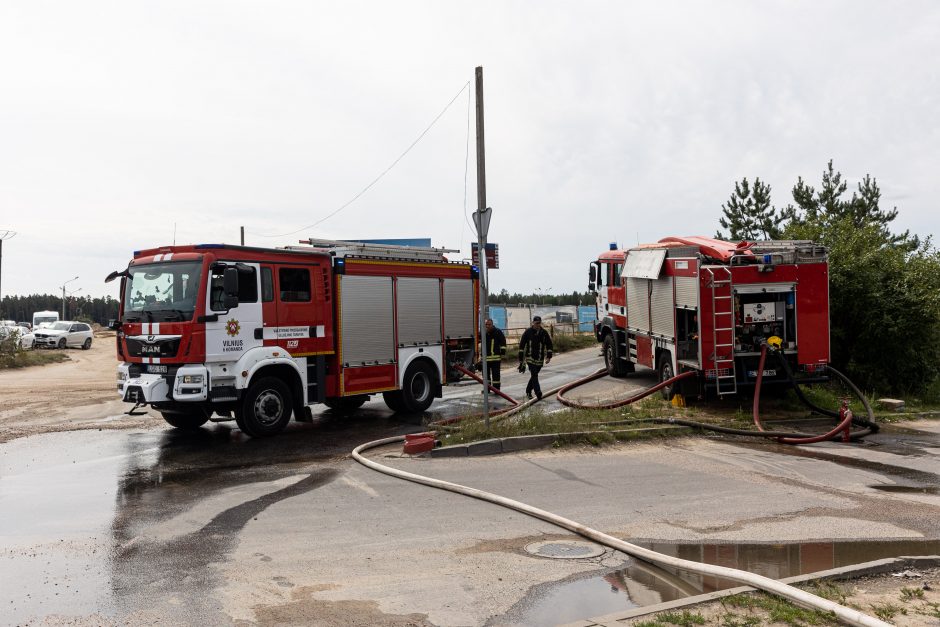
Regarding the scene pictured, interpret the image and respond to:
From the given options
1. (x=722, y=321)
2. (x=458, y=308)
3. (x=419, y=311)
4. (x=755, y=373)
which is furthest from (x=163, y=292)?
(x=755, y=373)

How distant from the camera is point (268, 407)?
12.4 meters

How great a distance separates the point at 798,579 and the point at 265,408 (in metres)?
9.00

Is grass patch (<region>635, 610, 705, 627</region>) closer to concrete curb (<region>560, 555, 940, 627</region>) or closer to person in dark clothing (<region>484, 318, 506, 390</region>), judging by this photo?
concrete curb (<region>560, 555, 940, 627</region>)

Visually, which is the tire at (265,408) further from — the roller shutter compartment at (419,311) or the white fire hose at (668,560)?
the white fire hose at (668,560)

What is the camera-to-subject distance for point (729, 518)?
723 centimetres

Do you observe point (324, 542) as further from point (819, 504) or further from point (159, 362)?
point (159, 362)

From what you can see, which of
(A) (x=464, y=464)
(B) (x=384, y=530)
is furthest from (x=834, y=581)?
(A) (x=464, y=464)

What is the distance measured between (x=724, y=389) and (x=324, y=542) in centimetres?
914

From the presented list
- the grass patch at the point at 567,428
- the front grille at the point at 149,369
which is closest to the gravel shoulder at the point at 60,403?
the front grille at the point at 149,369

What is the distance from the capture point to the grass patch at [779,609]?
455 cm

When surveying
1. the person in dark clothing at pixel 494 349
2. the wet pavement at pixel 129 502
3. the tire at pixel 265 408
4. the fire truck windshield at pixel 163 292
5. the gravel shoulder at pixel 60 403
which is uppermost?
the fire truck windshield at pixel 163 292

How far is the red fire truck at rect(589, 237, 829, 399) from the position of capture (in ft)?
44.2

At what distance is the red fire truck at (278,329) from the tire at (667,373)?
428cm

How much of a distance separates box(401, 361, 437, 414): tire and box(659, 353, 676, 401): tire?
4.53 m
